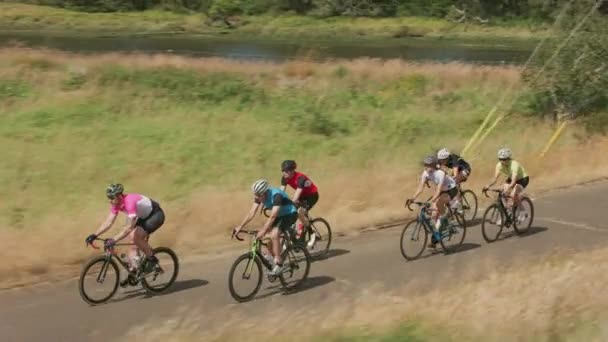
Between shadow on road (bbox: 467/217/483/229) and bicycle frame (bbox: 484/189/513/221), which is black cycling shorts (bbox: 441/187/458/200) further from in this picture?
shadow on road (bbox: 467/217/483/229)

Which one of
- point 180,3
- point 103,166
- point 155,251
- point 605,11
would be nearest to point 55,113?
point 103,166

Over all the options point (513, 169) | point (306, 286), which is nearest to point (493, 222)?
point (513, 169)

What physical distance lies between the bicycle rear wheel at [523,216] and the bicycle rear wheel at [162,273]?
286 inches

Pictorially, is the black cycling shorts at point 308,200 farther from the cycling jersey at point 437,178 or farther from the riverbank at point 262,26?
the riverbank at point 262,26

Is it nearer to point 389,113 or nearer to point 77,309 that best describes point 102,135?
point 389,113

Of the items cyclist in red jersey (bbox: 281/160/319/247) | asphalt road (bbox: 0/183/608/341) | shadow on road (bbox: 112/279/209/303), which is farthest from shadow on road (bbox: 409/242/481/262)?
shadow on road (bbox: 112/279/209/303)

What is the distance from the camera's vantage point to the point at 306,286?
12.9 m

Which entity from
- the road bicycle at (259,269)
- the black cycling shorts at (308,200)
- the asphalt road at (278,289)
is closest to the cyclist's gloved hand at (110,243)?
the asphalt road at (278,289)

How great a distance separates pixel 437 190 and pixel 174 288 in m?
4.97

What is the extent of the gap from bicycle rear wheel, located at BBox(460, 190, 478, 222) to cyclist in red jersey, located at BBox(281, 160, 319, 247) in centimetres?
442

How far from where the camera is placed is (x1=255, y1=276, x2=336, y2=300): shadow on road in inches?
492

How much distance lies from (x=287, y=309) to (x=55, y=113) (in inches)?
627

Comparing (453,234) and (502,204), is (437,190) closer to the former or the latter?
(453,234)

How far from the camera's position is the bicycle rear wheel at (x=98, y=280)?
1159cm
